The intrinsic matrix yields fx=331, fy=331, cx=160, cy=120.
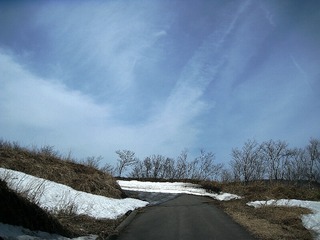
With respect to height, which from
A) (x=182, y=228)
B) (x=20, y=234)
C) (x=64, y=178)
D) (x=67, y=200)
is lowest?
(x=182, y=228)

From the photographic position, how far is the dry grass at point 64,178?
8.53 m

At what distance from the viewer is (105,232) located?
9992 millimetres

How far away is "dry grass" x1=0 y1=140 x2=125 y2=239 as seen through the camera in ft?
28.0

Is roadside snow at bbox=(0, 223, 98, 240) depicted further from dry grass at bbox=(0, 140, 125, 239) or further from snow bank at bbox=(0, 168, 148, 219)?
snow bank at bbox=(0, 168, 148, 219)

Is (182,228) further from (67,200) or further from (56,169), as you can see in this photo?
(56,169)

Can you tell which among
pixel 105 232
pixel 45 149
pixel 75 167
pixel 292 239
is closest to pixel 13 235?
pixel 105 232

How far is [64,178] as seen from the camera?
18.0 meters

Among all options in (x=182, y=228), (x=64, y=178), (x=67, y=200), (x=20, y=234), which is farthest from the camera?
(x=64, y=178)

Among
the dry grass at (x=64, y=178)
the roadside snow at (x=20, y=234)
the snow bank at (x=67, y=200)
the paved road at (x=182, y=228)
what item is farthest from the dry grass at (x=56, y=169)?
the roadside snow at (x=20, y=234)

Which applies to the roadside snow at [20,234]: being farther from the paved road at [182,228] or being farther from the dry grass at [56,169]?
the dry grass at [56,169]

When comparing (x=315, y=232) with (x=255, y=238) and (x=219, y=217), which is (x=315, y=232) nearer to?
(x=255, y=238)

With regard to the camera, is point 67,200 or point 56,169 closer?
point 67,200

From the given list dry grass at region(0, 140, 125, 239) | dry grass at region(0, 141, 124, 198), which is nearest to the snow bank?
dry grass at region(0, 140, 125, 239)

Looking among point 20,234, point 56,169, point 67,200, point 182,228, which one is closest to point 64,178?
point 56,169
